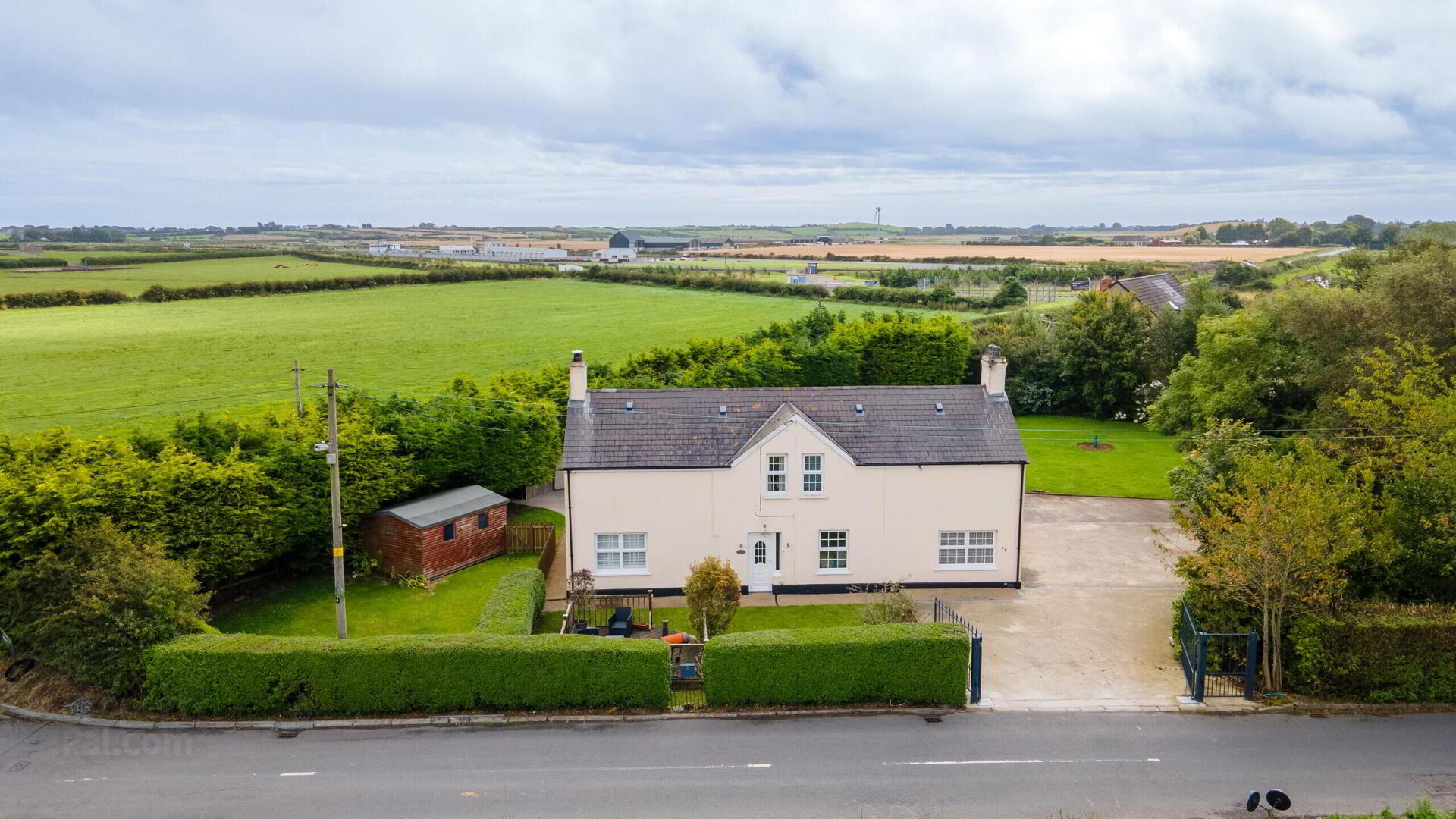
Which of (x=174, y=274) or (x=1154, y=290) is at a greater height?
A: (x=174, y=274)

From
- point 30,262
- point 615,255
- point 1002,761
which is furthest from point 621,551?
point 615,255

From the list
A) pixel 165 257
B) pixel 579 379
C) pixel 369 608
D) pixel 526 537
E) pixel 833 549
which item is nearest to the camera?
pixel 369 608

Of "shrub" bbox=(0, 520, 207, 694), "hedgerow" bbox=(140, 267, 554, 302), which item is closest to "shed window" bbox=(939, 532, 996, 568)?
"shrub" bbox=(0, 520, 207, 694)

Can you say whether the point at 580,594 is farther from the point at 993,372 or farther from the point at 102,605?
the point at 993,372

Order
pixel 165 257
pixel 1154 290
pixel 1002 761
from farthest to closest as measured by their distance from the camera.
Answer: pixel 165 257 < pixel 1154 290 < pixel 1002 761

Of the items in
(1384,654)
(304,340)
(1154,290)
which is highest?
(1154,290)

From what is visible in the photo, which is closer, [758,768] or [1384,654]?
[758,768]

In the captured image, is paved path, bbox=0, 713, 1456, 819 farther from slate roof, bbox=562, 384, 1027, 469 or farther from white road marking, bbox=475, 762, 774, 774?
slate roof, bbox=562, 384, 1027, 469

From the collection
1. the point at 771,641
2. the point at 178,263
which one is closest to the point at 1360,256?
the point at 771,641
